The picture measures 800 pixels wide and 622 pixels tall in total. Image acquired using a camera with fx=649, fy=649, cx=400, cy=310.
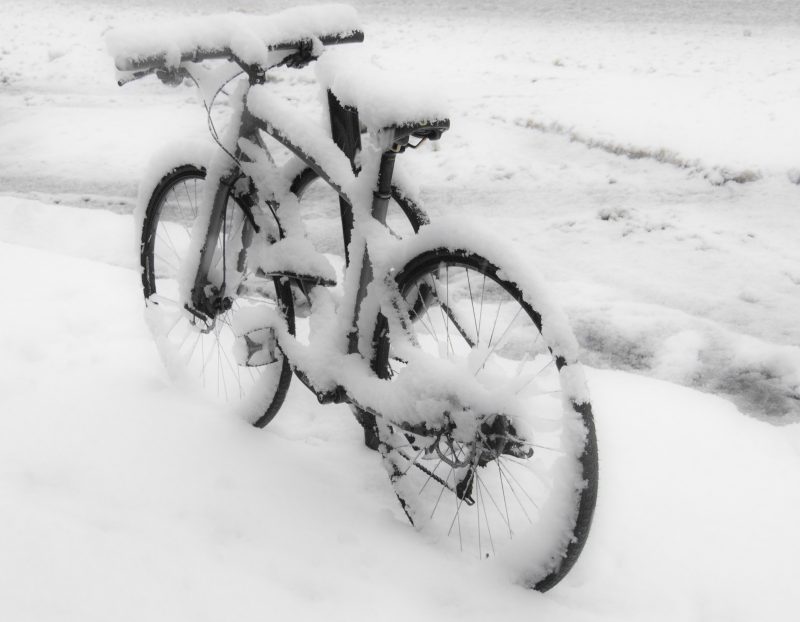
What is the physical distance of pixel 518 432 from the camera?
5.72 feet

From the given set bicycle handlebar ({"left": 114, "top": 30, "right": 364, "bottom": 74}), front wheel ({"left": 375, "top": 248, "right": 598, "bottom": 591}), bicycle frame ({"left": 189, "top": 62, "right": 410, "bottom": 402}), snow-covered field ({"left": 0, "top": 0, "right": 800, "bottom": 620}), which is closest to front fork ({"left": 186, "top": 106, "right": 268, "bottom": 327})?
bicycle frame ({"left": 189, "top": 62, "right": 410, "bottom": 402})

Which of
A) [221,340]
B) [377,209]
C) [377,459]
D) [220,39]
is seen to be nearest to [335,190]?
[377,209]

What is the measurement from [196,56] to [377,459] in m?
1.55

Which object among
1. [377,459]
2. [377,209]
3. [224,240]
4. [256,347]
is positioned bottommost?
[377,459]

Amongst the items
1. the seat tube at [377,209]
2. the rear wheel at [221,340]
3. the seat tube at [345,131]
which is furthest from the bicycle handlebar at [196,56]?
the seat tube at [377,209]

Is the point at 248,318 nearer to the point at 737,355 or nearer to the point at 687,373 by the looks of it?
the point at 687,373

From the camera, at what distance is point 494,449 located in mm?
1797

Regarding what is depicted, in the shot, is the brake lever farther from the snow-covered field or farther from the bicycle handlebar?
the snow-covered field

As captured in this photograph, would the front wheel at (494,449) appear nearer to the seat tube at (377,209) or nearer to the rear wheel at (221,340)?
the seat tube at (377,209)

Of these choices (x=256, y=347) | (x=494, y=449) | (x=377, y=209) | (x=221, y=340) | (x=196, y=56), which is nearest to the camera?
(x=494, y=449)

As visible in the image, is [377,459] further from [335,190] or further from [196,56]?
[196,56]

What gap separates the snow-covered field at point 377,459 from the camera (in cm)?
191

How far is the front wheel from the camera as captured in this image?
1690 mm

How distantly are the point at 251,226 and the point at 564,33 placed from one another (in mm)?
8145
